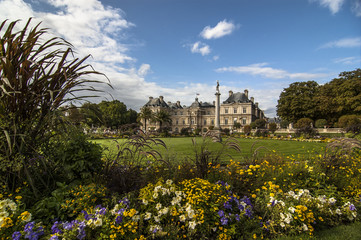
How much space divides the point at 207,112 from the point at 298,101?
147 ft

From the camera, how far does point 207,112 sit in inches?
3300

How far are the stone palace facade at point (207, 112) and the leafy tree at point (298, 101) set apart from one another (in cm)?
2604

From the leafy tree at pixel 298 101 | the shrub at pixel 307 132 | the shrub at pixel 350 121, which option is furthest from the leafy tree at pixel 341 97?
the shrub at pixel 307 132

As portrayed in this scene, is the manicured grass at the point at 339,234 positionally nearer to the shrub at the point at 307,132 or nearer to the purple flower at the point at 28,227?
the purple flower at the point at 28,227

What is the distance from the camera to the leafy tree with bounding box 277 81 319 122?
132 feet

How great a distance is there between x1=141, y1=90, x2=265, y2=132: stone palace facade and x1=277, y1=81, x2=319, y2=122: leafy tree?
26041 mm

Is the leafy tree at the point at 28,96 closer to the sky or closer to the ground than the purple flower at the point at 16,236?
closer to the sky

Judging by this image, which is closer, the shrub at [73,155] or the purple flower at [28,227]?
the purple flower at [28,227]

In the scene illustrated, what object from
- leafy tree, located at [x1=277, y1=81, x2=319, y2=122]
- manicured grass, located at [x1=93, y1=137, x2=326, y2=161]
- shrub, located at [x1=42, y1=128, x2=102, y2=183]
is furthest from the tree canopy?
shrub, located at [x1=42, y1=128, x2=102, y2=183]

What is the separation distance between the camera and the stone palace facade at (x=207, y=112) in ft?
237

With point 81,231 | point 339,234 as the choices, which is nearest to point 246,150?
point 339,234


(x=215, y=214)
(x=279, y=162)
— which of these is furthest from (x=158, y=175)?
(x=279, y=162)

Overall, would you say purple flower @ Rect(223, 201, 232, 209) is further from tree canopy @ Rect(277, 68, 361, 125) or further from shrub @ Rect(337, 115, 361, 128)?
tree canopy @ Rect(277, 68, 361, 125)

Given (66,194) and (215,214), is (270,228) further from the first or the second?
(66,194)
